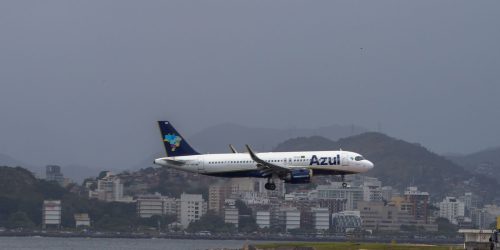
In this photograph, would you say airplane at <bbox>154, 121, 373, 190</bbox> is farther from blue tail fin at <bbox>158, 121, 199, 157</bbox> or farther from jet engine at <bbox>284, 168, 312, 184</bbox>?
blue tail fin at <bbox>158, 121, 199, 157</bbox>

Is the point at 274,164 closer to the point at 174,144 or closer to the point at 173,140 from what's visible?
the point at 174,144

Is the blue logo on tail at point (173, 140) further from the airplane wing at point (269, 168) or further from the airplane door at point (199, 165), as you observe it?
the airplane wing at point (269, 168)

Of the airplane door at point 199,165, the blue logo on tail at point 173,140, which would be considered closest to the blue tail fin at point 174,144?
the blue logo on tail at point 173,140

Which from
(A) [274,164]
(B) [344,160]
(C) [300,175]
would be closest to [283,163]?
(A) [274,164]

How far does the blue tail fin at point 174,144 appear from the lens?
120 meters

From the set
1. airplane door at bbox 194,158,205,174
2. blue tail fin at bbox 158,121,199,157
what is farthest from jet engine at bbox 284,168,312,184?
blue tail fin at bbox 158,121,199,157

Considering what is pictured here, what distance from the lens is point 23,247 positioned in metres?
186

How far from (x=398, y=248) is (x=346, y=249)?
3.94 metres

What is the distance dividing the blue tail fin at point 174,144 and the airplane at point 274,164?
770 millimetres

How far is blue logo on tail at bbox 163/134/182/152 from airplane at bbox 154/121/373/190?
132 cm

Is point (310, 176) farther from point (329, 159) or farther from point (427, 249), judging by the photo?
point (427, 249)

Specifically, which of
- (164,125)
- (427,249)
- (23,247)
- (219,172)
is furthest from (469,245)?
(23,247)

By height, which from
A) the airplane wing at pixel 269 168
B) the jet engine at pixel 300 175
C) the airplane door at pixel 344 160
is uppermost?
the airplane door at pixel 344 160

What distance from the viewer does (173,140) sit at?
12112cm
